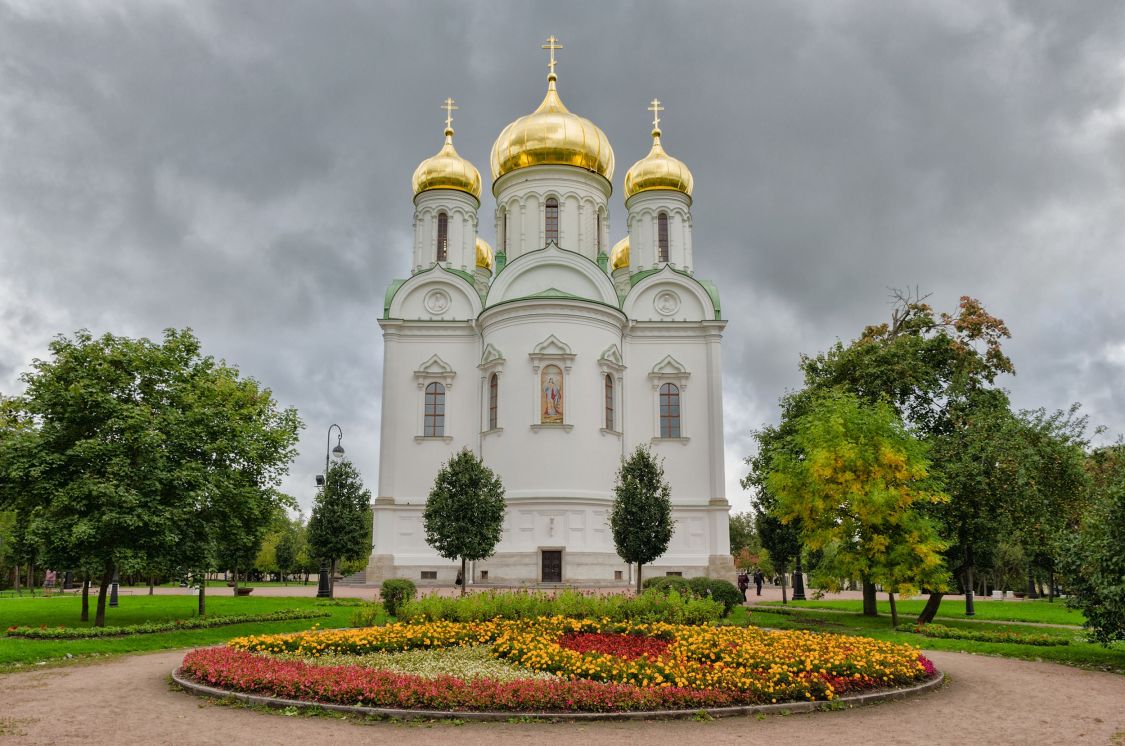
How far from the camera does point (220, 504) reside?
18016 mm

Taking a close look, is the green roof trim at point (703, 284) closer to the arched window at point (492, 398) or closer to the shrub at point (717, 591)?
the arched window at point (492, 398)

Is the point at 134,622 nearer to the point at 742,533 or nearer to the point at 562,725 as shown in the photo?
the point at 562,725

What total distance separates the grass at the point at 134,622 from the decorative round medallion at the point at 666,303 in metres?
19.1

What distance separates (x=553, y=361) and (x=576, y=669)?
22.3 metres

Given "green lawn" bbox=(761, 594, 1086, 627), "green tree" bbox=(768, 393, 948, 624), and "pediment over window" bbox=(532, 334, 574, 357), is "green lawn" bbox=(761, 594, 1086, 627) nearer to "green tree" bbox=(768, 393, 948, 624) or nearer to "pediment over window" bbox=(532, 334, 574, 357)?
"green tree" bbox=(768, 393, 948, 624)

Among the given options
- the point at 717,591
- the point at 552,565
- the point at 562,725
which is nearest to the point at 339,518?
the point at 552,565

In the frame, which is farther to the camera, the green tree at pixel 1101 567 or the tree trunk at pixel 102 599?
the tree trunk at pixel 102 599

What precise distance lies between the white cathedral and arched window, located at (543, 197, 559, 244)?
3.6 inches

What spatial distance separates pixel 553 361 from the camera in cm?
3216

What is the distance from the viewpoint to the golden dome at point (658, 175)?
128ft

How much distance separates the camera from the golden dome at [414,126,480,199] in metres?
38.9

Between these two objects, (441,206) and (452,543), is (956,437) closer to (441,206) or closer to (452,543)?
(452,543)

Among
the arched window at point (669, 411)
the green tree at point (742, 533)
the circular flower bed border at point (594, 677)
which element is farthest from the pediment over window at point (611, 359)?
the green tree at point (742, 533)

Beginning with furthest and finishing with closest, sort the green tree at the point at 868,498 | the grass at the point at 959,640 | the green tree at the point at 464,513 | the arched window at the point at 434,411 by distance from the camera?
the arched window at the point at 434,411, the green tree at the point at 464,513, the green tree at the point at 868,498, the grass at the point at 959,640
